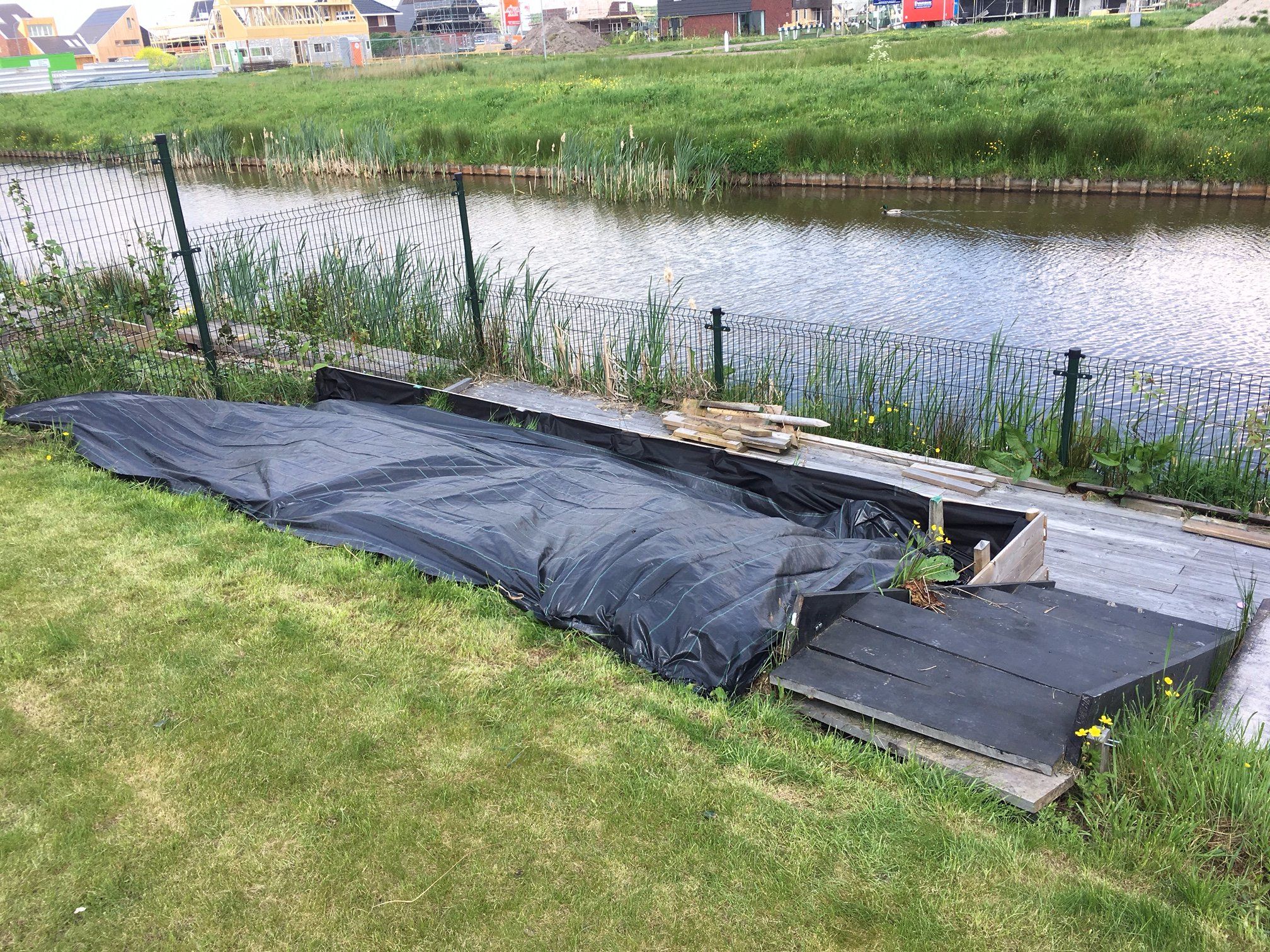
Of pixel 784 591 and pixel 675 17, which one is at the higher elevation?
pixel 675 17

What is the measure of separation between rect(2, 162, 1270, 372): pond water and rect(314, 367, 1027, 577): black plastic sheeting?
193 inches

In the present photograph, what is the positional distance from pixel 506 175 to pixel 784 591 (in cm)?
1980

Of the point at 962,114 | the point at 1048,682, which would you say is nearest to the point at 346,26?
the point at 962,114

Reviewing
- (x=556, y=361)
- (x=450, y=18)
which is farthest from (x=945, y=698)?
(x=450, y=18)

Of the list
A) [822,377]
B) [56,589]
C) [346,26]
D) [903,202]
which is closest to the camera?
[56,589]

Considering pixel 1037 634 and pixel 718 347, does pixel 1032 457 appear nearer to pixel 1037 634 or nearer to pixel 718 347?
pixel 718 347

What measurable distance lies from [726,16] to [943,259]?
5026cm

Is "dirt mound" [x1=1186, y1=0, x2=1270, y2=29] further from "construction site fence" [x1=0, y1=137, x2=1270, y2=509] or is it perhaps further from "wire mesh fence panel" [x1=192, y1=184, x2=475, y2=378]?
"wire mesh fence panel" [x1=192, y1=184, x2=475, y2=378]

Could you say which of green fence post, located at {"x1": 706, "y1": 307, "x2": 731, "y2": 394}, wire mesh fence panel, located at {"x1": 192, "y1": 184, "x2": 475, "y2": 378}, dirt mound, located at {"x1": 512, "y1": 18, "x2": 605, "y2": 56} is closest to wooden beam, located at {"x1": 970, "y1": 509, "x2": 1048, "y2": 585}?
green fence post, located at {"x1": 706, "y1": 307, "x2": 731, "y2": 394}

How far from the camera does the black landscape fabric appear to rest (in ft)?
13.8

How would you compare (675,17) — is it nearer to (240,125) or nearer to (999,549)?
(240,125)

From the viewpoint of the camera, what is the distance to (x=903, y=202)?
17469 mm

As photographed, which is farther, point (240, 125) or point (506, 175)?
point (240, 125)

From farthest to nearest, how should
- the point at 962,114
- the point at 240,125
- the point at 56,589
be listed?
the point at 240,125 < the point at 962,114 < the point at 56,589
